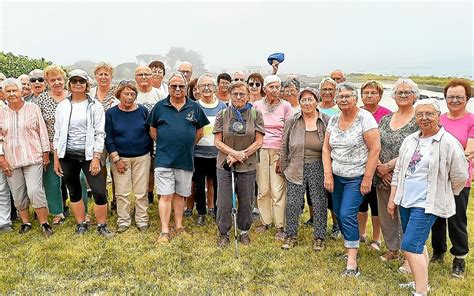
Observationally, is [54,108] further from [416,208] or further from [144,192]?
[416,208]

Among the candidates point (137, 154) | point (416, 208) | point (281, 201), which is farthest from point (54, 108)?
point (416, 208)

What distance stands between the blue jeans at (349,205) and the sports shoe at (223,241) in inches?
67.6

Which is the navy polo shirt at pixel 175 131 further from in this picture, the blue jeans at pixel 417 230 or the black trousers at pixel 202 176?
the blue jeans at pixel 417 230

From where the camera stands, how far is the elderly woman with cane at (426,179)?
14.2ft

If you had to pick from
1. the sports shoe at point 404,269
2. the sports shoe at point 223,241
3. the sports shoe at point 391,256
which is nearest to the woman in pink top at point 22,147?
the sports shoe at point 223,241

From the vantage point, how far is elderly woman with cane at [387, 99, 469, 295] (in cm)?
433

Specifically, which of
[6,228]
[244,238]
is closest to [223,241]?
[244,238]

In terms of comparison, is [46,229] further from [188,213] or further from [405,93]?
[405,93]

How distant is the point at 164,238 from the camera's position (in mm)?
6223

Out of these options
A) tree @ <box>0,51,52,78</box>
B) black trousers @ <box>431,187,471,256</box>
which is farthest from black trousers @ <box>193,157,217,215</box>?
tree @ <box>0,51,52,78</box>

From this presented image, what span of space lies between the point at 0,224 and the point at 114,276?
2.67m

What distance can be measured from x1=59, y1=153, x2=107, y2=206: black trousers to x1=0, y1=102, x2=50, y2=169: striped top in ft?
1.76

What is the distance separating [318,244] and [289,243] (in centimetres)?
41

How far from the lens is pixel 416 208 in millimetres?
4457
